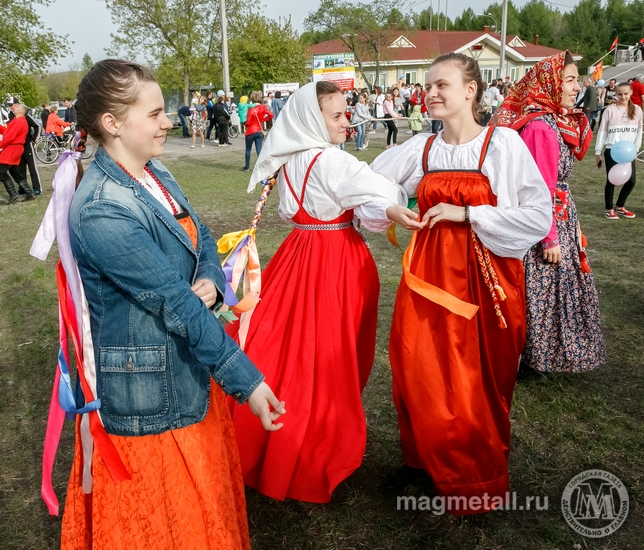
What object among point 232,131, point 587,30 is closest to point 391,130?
point 232,131

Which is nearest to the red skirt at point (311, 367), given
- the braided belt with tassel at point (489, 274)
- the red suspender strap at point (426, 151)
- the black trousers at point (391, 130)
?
the red suspender strap at point (426, 151)

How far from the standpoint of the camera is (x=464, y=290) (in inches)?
96.9

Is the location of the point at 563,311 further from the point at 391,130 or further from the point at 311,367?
the point at 391,130

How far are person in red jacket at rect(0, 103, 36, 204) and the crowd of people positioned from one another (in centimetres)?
849

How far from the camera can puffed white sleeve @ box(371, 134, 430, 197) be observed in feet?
8.53

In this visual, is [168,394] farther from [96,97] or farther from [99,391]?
[96,97]

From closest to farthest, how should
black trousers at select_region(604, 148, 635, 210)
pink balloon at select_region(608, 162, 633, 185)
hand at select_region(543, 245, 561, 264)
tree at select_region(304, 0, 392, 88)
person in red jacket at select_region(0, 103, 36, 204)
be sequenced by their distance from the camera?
hand at select_region(543, 245, 561, 264) < pink balloon at select_region(608, 162, 633, 185) < black trousers at select_region(604, 148, 635, 210) < person in red jacket at select_region(0, 103, 36, 204) < tree at select_region(304, 0, 392, 88)

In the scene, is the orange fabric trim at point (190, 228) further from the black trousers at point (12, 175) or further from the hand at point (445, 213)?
the black trousers at point (12, 175)

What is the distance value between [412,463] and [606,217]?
20.6 feet

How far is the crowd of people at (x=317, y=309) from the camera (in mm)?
1504

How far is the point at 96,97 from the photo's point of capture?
1501mm

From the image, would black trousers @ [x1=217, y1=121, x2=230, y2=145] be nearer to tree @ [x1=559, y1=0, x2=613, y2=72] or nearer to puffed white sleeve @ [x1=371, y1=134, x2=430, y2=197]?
puffed white sleeve @ [x1=371, y1=134, x2=430, y2=197]

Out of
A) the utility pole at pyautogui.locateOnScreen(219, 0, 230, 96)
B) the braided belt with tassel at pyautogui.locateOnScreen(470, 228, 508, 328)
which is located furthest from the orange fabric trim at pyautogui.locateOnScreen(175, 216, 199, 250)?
the utility pole at pyautogui.locateOnScreen(219, 0, 230, 96)

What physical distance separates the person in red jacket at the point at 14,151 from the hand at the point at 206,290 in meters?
9.52
